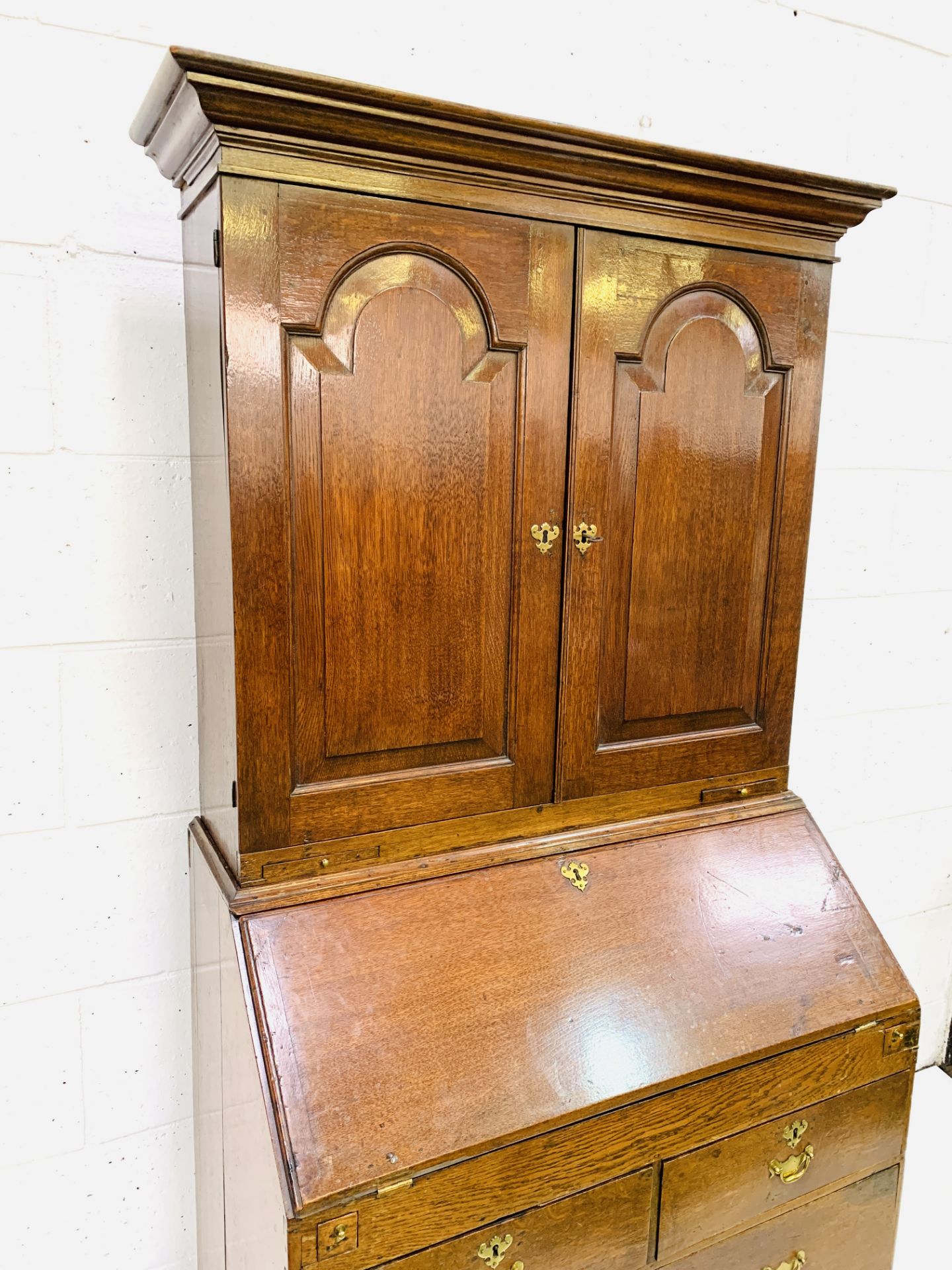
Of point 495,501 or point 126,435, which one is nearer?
point 495,501

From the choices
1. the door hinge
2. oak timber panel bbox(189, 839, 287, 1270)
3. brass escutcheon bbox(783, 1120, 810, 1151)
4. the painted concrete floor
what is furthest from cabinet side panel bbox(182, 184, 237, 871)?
the painted concrete floor

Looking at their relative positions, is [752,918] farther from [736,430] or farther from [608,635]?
[736,430]

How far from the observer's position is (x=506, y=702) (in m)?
1.17

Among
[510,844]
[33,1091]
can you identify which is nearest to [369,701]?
[510,844]

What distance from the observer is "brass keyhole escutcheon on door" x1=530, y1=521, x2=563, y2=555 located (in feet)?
3.74

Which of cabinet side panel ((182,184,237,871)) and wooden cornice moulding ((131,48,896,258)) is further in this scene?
cabinet side panel ((182,184,237,871))

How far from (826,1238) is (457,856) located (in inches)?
31.4

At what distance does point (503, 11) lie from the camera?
145cm

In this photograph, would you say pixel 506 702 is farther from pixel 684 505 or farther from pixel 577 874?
pixel 684 505

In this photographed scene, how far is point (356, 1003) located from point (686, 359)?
35.1 inches

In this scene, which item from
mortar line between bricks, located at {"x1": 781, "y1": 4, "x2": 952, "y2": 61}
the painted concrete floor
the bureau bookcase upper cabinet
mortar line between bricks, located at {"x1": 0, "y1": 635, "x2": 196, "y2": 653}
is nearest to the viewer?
the bureau bookcase upper cabinet

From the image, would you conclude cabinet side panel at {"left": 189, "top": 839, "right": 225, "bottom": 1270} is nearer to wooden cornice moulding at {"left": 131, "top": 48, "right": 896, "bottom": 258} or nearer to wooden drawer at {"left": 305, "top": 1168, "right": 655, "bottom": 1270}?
wooden drawer at {"left": 305, "top": 1168, "right": 655, "bottom": 1270}

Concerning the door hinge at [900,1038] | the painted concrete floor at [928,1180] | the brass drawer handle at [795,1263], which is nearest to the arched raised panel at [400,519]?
the door hinge at [900,1038]

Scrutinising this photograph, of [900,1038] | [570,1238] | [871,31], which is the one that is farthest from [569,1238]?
[871,31]
